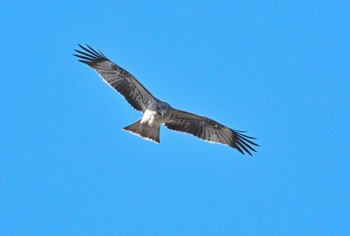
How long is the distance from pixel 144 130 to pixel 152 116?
0.35 m

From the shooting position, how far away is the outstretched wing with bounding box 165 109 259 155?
670 inches

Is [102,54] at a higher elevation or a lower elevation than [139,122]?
higher

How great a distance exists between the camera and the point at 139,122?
16.0 meters

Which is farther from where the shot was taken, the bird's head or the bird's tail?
the bird's head

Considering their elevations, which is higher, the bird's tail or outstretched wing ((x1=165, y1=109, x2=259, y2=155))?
outstretched wing ((x1=165, y1=109, x2=259, y2=155))

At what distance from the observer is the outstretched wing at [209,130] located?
55.8ft

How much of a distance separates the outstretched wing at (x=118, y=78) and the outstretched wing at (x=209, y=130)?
0.88 meters

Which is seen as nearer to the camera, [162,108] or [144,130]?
[144,130]

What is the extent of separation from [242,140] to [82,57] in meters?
4.12

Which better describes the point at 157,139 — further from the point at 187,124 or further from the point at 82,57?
the point at 82,57

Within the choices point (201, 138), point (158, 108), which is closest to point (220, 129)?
point (201, 138)

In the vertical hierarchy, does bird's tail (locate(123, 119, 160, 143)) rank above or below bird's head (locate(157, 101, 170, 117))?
below

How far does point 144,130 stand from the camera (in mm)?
15891

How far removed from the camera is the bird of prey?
15.9 meters
